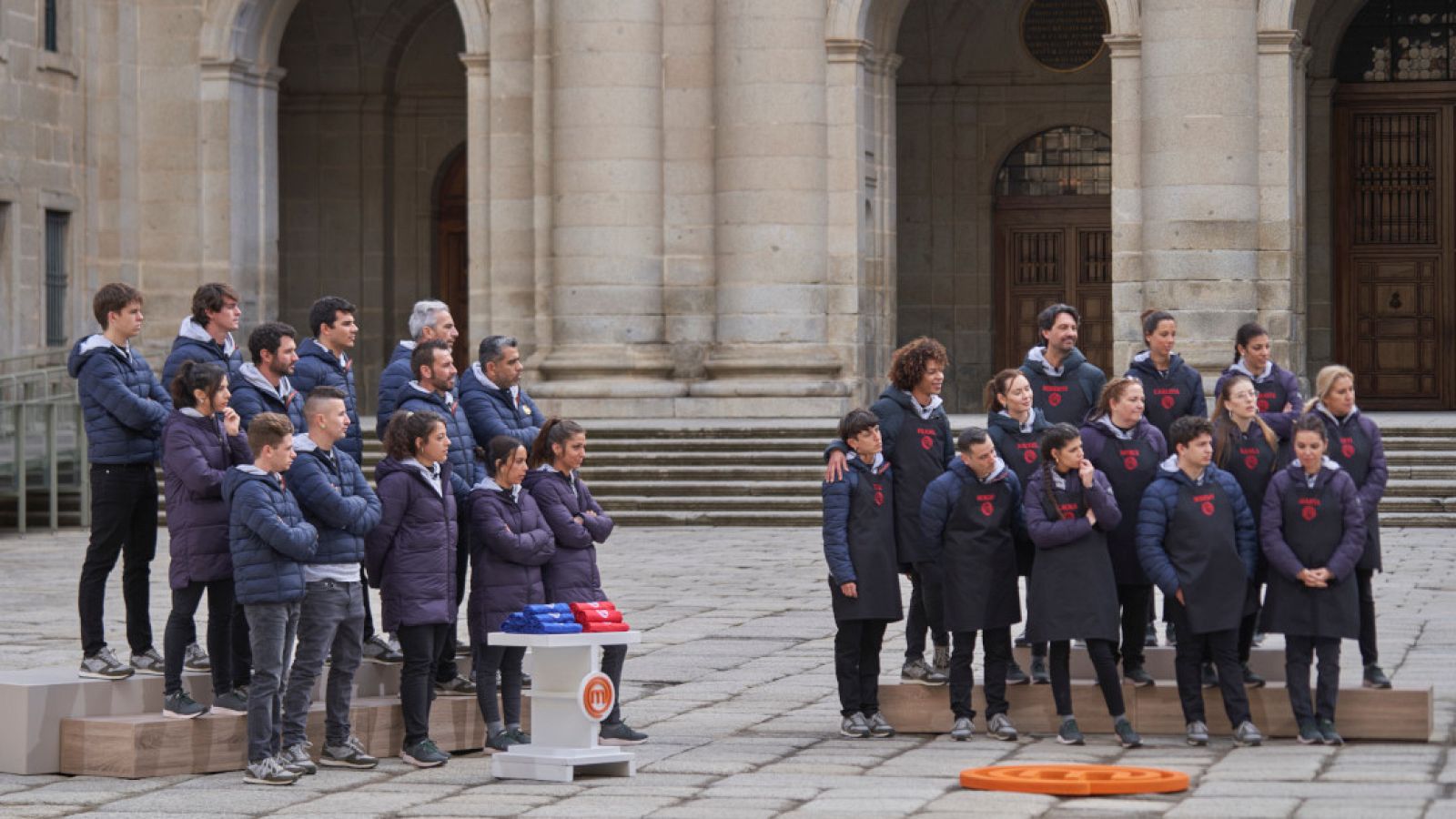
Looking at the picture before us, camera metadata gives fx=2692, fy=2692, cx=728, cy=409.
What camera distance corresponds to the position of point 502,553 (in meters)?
11.4

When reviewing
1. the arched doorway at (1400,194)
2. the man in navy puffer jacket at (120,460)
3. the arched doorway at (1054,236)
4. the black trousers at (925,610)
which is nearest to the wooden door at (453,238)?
the arched doorway at (1054,236)

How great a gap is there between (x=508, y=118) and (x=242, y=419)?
680 inches

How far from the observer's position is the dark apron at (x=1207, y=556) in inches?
456

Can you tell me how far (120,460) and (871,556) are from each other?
11.2ft

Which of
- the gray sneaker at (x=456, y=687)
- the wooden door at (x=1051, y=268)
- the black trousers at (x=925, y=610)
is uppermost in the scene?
the wooden door at (x=1051, y=268)

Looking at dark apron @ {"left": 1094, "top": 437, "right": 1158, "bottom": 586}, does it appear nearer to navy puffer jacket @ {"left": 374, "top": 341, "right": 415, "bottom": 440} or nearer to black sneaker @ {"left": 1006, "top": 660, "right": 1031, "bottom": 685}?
black sneaker @ {"left": 1006, "top": 660, "right": 1031, "bottom": 685}

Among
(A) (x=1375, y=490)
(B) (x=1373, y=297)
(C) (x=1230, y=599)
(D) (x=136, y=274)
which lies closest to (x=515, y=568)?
(C) (x=1230, y=599)

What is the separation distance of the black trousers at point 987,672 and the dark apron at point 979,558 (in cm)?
7

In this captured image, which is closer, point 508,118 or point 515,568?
point 515,568

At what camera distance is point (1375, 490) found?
40.8ft

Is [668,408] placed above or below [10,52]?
below

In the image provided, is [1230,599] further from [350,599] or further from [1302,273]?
[1302,273]

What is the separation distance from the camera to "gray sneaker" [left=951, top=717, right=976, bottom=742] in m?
11.8

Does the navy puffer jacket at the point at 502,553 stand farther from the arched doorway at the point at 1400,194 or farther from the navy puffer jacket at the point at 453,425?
the arched doorway at the point at 1400,194
